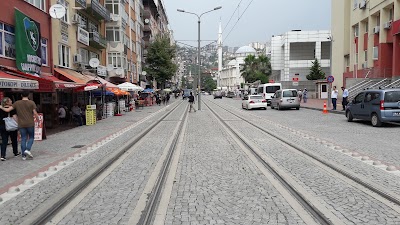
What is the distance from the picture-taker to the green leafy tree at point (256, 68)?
91.5 meters

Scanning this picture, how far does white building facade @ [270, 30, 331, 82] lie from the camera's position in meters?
72.2

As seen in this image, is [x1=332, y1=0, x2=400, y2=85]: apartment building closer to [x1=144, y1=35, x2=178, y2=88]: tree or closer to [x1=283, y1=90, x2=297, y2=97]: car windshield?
[x1=283, y1=90, x2=297, y2=97]: car windshield

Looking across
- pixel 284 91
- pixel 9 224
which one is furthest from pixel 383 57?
pixel 9 224

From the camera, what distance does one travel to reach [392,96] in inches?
664

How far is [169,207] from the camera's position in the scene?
5.46 m

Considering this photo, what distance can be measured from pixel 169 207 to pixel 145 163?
3.65 meters

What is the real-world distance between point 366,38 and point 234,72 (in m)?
111

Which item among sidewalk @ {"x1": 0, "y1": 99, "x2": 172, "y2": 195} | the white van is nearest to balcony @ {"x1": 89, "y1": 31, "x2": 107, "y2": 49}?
the white van

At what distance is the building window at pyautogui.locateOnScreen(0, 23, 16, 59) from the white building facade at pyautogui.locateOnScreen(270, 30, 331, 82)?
60.2 meters

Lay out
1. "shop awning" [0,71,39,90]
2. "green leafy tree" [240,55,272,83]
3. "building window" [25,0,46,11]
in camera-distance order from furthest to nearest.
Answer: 1. "green leafy tree" [240,55,272,83]
2. "building window" [25,0,46,11]
3. "shop awning" [0,71,39,90]

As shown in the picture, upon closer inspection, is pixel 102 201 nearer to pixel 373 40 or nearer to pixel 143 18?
pixel 373 40

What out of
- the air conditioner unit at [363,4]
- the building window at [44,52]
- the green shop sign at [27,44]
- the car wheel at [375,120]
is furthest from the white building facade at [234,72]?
the car wheel at [375,120]

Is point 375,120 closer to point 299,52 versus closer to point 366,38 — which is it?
point 366,38

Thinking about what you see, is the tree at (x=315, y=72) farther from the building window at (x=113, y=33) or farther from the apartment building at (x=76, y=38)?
the apartment building at (x=76, y=38)
